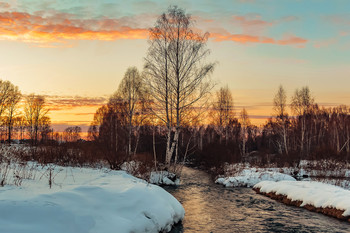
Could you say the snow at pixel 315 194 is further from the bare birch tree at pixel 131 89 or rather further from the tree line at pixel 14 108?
the tree line at pixel 14 108

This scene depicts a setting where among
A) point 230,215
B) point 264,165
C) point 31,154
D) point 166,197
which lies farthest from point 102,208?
point 264,165

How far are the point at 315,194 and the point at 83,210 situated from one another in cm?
1132

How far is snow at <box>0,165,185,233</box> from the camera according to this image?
5023 millimetres

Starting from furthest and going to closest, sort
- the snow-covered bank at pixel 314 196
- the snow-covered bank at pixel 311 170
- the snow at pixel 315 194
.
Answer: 1. the snow-covered bank at pixel 311 170
2. the snow at pixel 315 194
3. the snow-covered bank at pixel 314 196

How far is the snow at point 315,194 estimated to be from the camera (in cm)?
1102

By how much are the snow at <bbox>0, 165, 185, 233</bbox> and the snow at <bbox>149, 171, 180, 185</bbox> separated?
929cm

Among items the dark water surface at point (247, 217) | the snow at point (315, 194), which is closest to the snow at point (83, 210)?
the dark water surface at point (247, 217)

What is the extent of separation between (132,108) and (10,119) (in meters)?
35.2

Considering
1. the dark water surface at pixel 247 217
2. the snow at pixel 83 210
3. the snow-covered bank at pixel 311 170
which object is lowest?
the snow-covered bank at pixel 311 170

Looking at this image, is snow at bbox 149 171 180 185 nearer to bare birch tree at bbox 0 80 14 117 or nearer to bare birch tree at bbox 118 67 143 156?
bare birch tree at bbox 118 67 143 156

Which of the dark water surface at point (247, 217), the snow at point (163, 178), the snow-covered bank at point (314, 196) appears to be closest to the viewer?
the dark water surface at point (247, 217)

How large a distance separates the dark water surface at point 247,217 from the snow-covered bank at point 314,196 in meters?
0.50

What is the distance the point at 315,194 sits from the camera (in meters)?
12.8

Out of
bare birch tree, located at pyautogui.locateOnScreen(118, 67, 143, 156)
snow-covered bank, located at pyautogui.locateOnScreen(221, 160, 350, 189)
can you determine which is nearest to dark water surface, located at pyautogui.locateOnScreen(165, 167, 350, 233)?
snow-covered bank, located at pyautogui.locateOnScreen(221, 160, 350, 189)
